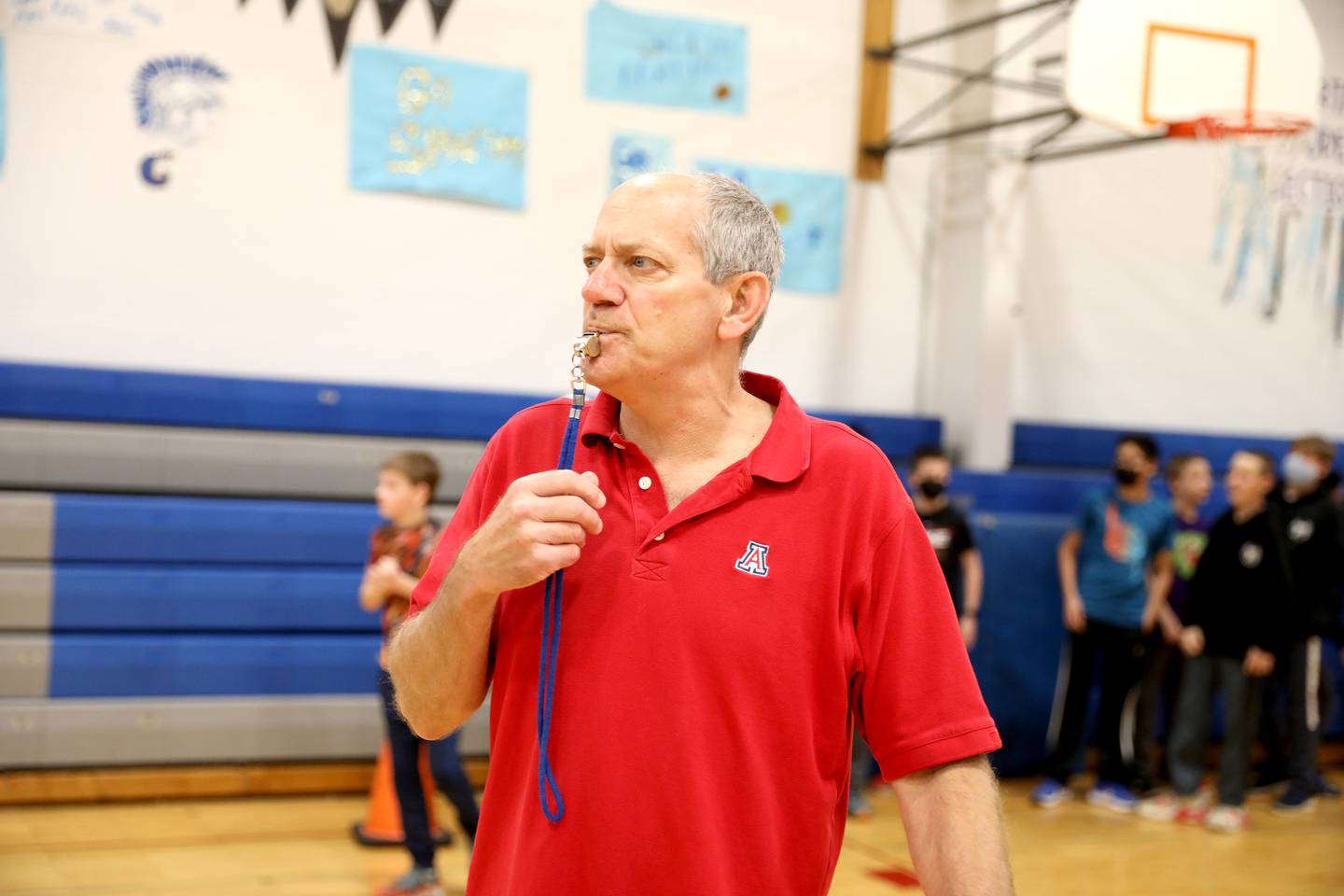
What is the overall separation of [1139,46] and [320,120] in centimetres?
394

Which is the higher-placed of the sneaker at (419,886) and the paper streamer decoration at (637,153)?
the paper streamer decoration at (637,153)

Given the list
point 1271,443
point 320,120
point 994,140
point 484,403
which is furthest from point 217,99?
point 1271,443

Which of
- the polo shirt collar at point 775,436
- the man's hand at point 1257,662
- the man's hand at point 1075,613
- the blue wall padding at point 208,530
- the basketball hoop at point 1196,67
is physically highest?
the basketball hoop at point 1196,67

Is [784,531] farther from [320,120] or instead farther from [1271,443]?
[1271,443]

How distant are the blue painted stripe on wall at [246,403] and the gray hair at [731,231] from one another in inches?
190

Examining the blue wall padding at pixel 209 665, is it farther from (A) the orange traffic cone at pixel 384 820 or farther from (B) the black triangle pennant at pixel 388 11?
(B) the black triangle pennant at pixel 388 11

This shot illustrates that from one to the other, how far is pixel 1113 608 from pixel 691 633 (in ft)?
18.4

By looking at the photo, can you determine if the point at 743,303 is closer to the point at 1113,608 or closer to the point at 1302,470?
the point at 1113,608

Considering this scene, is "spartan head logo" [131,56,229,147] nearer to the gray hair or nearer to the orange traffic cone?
the orange traffic cone

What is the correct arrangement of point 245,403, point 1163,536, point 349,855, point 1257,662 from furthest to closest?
point 1163,536, point 1257,662, point 245,403, point 349,855

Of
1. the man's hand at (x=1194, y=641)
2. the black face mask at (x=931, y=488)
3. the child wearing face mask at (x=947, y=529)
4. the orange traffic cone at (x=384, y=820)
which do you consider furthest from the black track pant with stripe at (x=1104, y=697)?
the orange traffic cone at (x=384, y=820)

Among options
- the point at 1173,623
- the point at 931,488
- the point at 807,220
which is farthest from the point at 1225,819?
the point at 807,220

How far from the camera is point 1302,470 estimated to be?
7016mm

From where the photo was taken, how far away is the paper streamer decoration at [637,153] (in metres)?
7.36
